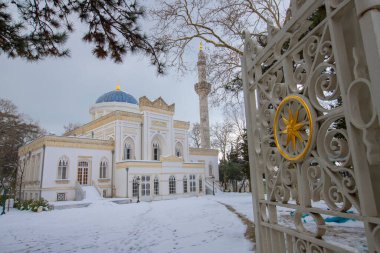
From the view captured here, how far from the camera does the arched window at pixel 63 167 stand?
21969mm

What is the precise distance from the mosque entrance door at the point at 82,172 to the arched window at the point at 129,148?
13.6 feet

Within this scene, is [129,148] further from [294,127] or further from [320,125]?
[320,125]

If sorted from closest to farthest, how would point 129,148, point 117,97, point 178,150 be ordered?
point 129,148
point 178,150
point 117,97

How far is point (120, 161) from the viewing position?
23922 mm

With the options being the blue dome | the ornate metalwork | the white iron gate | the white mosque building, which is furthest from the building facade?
the ornate metalwork

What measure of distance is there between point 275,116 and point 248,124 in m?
0.54

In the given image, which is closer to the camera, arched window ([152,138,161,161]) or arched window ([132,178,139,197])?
arched window ([132,178,139,197])

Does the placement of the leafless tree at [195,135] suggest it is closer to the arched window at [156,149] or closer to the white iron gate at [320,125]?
the arched window at [156,149]

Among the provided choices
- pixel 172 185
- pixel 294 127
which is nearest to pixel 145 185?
pixel 172 185

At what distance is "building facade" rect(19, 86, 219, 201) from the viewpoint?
21.7m

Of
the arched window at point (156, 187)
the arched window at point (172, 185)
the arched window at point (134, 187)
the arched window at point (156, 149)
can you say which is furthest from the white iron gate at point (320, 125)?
the arched window at point (156, 149)

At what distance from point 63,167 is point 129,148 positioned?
6.64 m

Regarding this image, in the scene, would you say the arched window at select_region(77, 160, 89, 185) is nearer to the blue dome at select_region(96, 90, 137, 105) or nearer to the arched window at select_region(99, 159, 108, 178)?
the arched window at select_region(99, 159, 108, 178)

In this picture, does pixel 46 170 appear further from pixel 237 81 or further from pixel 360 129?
pixel 360 129
